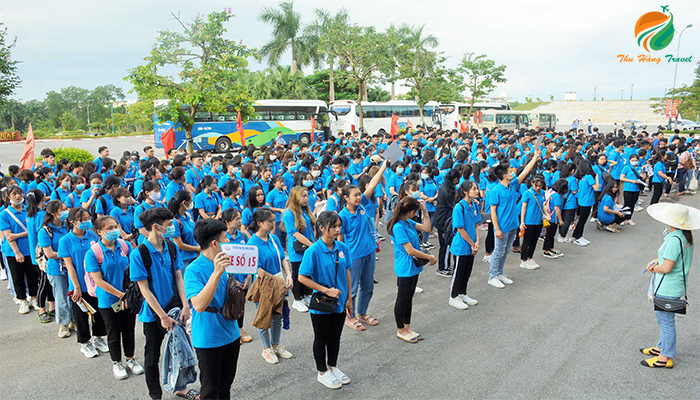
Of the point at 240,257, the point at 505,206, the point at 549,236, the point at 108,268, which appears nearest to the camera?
the point at 240,257

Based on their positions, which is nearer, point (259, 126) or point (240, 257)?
point (240, 257)

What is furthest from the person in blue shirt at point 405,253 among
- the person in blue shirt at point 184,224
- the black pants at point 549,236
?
the black pants at point 549,236

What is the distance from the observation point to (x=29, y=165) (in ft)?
30.2

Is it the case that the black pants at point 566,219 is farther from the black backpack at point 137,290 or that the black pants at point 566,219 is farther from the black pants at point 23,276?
the black pants at point 23,276

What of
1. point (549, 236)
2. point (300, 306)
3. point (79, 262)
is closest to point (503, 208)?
point (549, 236)

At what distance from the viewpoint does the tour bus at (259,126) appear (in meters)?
25.4

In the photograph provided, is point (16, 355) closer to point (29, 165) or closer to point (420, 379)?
point (420, 379)

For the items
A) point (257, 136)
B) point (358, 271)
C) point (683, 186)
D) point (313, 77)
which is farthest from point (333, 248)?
point (313, 77)

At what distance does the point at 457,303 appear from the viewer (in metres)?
6.02

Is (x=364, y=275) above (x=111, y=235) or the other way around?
the other way around

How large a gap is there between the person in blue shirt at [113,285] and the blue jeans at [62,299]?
1.23 meters

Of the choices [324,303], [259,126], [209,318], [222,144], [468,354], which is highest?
[259,126]

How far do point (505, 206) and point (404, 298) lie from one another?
2606mm

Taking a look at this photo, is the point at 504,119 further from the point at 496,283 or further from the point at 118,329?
the point at 118,329
